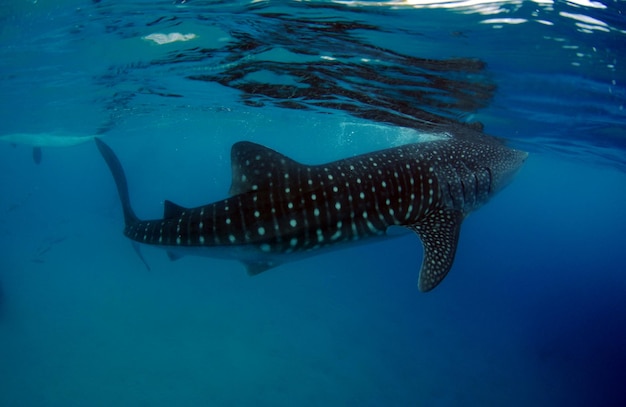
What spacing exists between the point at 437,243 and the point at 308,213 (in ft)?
6.02

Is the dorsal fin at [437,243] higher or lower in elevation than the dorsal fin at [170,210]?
lower

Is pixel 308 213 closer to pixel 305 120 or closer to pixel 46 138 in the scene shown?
pixel 305 120

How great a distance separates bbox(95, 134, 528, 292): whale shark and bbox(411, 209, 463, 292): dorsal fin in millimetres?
13

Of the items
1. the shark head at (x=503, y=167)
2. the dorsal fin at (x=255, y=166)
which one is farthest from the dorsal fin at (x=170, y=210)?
the shark head at (x=503, y=167)

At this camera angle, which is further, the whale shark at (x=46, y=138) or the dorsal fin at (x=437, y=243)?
the whale shark at (x=46, y=138)

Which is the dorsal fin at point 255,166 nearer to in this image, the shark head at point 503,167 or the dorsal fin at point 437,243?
the dorsal fin at point 437,243

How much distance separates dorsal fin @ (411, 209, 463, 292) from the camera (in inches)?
184

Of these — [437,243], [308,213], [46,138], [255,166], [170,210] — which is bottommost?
[46,138]

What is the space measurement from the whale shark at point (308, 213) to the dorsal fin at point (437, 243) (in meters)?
0.01

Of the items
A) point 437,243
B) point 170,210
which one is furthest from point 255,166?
point 437,243

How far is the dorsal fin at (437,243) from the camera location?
4684 millimetres

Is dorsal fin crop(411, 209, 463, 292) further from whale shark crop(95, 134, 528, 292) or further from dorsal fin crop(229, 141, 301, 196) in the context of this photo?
dorsal fin crop(229, 141, 301, 196)

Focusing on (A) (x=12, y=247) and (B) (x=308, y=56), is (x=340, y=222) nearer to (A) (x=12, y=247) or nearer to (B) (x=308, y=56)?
(B) (x=308, y=56)

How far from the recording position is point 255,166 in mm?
4863
